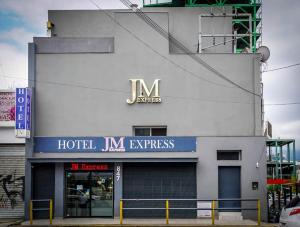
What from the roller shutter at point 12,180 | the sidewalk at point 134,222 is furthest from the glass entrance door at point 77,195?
the roller shutter at point 12,180

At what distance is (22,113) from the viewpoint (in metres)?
22.3

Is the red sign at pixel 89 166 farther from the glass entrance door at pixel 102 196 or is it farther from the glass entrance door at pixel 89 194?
the glass entrance door at pixel 102 196

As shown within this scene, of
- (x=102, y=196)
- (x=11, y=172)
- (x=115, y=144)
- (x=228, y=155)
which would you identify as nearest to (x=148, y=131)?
(x=115, y=144)

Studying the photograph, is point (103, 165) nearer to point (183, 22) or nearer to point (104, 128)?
point (104, 128)

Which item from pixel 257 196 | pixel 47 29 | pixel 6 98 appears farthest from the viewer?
pixel 47 29

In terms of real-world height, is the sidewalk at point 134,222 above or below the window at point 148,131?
below

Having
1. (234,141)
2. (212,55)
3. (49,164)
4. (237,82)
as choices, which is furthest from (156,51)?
(49,164)

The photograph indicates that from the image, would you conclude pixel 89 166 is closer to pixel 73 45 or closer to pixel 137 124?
pixel 137 124

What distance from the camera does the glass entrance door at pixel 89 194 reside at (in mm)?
23016

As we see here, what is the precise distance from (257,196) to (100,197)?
7.18 meters

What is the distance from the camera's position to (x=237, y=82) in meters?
23.6

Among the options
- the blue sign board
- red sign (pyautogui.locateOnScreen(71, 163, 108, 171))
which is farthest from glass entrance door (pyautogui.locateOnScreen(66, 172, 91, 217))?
the blue sign board

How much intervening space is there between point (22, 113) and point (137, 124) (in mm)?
5256

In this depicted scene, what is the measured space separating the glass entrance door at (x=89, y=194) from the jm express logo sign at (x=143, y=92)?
374 centimetres
